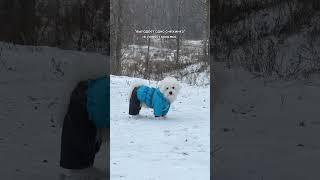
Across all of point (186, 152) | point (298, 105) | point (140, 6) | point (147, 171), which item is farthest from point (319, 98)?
point (140, 6)

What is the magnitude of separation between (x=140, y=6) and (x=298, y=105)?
30.6 feet

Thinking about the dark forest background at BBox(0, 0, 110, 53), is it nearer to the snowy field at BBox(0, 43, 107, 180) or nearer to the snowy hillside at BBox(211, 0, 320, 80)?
the snowy field at BBox(0, 43, 107, 180)

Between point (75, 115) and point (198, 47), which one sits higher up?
point (198, 47)

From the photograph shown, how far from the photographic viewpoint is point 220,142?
2.84 metres

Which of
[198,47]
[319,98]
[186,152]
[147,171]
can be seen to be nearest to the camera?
[319,98]

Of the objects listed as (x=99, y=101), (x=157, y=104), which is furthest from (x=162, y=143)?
(x=99, y=101)

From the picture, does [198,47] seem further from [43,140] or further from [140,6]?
[43,140]

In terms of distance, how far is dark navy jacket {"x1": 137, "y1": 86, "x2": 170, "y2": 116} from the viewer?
7.56 metres

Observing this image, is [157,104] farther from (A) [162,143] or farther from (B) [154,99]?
(A) [162,143]

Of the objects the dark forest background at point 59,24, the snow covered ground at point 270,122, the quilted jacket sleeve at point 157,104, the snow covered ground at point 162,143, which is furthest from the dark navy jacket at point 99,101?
the quilted jacket sleeve at point 157,104

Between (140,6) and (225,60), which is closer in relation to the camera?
(225,60)

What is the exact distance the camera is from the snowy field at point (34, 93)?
9.19ft

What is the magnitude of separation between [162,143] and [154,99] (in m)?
1.75

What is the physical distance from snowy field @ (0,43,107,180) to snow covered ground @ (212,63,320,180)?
0.81 metres
